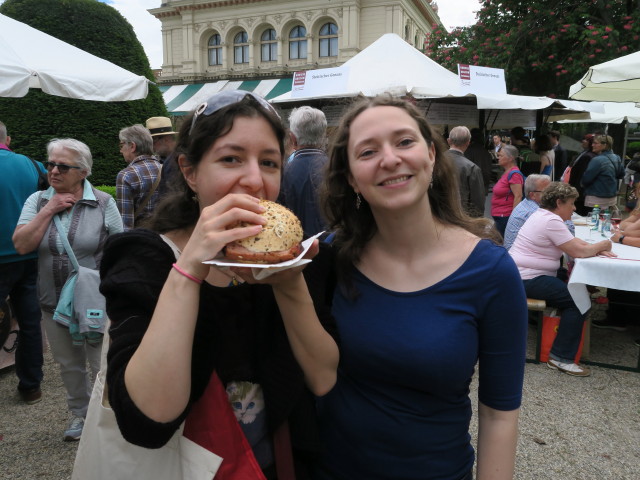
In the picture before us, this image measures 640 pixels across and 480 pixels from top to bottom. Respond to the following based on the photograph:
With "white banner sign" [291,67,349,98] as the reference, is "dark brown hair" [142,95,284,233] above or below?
below

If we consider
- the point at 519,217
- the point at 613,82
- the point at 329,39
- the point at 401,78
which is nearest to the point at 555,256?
the point at 519,217

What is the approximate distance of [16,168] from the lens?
152 inches

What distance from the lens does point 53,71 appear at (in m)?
4.42

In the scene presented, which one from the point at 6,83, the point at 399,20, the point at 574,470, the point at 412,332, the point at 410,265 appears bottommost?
the point at 574,470

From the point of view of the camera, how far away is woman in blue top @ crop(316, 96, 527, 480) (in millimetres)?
1392

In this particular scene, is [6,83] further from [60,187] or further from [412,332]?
[412,332]

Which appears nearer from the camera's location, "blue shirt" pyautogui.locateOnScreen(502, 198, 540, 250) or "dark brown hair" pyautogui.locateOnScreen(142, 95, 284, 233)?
"dark brown hair" pyautogui.locateOnScreen(142, 95, 284, 233)

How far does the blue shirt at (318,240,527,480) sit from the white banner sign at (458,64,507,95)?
6.60 meters

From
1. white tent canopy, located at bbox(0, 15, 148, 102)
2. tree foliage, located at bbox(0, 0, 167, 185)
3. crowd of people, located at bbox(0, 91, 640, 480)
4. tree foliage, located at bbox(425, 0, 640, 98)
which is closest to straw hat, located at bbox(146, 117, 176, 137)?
white tent canopy, located at bbox(0, 15, 148, 102)

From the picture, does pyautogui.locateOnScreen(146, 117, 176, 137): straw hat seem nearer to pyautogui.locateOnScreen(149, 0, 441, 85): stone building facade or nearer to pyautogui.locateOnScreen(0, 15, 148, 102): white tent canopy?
pyautogui.locateOnScreen(0, 15, 148, 102): white tent canopy

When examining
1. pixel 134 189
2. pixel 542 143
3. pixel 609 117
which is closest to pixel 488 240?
pixel 134 189

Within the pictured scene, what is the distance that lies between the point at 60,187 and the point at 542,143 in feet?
29.0

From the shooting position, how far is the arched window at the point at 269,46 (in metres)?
31.1

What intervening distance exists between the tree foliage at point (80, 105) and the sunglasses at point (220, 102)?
8.71 m
